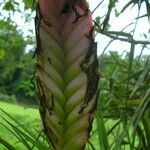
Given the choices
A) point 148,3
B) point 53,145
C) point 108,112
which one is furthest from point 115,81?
point 53,145

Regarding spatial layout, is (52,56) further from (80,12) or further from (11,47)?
(11,47)

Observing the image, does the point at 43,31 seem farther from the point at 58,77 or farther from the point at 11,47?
the point at 11,47

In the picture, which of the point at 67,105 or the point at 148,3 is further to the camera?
the point at 148,3

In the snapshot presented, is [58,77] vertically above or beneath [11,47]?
beneath

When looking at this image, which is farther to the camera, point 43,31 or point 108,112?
point 108,112

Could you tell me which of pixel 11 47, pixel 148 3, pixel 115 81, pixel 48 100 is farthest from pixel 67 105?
pixel 11 47

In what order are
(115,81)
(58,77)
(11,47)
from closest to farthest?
(58,77), (115,81), (11,47)

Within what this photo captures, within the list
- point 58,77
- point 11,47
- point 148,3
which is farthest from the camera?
point 11,47

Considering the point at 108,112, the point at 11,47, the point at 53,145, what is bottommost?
the point at 53,145

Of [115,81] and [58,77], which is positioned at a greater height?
[115,81]
